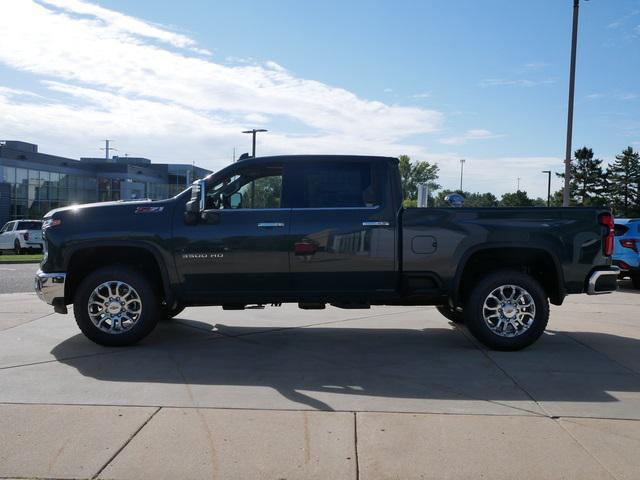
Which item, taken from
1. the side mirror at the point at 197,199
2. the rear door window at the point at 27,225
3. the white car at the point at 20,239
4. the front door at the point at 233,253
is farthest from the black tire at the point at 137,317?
the rear door window at the point at 27,225

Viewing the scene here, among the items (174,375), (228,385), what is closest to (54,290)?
(174,375)

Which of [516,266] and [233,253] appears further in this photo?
[516,266]

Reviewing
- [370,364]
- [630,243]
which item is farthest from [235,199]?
[630,243]

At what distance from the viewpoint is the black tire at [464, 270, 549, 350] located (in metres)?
6.42

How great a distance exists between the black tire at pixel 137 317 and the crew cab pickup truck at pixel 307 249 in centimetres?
1

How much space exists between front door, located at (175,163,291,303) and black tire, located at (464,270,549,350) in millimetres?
2027

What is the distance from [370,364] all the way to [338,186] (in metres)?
1.93

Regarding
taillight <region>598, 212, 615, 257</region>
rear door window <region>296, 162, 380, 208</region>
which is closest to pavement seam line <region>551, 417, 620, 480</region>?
taillight <region>598, 212, 615, 257</region>

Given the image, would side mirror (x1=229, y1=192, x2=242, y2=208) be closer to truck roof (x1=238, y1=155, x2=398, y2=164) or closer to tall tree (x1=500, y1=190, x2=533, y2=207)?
truck roof (x1=238, y1=155, x2=398, y2=164)

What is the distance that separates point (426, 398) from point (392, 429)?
0.79 meters

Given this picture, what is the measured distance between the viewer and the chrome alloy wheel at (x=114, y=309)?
643 centimetres

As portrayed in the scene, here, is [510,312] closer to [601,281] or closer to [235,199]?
[601,281]

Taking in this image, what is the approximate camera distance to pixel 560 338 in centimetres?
729

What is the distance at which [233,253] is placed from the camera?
249 inches
